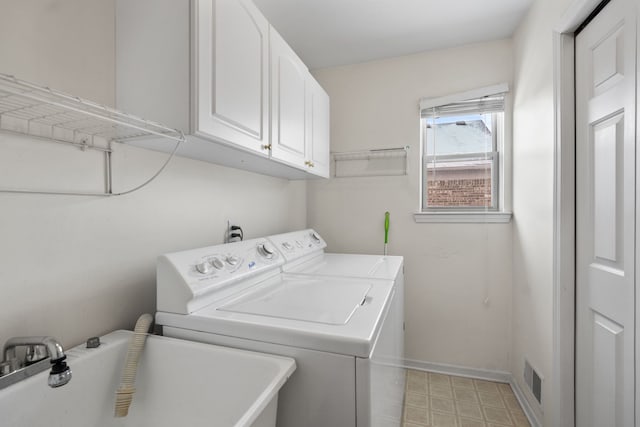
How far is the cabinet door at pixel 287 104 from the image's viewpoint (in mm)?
1454

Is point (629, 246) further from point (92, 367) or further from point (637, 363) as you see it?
point (92, 367)

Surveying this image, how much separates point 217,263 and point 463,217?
189 centimetres

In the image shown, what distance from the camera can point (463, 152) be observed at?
7.82 feet

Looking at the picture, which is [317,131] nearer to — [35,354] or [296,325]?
[296,325]

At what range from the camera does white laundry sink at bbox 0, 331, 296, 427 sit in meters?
0.75

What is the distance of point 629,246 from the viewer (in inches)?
41.3

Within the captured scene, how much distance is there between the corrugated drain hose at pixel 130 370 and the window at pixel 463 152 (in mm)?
2080

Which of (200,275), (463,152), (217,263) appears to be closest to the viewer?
(200,275)

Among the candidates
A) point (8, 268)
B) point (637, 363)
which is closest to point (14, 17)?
point (8, 268)

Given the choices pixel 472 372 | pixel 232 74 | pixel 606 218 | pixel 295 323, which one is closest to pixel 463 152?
pixel 606 218

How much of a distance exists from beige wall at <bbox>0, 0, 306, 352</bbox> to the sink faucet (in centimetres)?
7

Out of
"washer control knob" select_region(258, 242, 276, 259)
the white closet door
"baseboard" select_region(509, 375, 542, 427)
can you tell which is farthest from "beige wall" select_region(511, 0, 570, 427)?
"washer control knob" select_region(258, 242, 276, 259)

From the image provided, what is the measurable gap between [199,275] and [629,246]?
1540 mm

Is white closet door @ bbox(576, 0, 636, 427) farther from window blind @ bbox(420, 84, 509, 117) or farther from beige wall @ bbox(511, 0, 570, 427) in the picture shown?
window blind @ bbox(420, 84, 509, 117)
